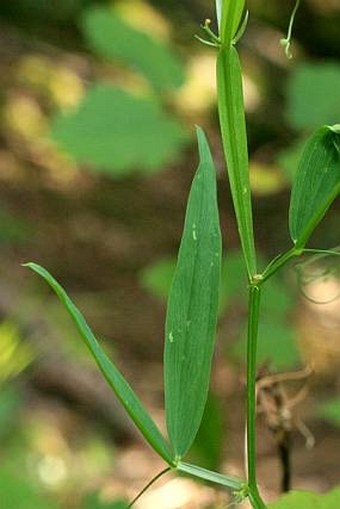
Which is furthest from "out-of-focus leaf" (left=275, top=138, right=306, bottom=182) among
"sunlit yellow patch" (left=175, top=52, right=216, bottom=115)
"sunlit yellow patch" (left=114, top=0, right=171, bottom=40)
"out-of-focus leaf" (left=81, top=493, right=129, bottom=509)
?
"sunlit yellow patch" (left=114, top=0, right=171, bottom=40)

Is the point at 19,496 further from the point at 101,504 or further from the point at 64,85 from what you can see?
the point at 64,85

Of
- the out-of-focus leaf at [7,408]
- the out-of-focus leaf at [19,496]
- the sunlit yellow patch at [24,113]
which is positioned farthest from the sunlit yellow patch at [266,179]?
the sunlit yellow patch at [24,113]

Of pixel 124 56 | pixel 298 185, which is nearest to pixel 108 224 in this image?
pixel 124 56

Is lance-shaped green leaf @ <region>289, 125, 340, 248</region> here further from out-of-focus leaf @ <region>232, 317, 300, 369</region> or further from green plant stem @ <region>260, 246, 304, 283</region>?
out-of-focus leaf @ <region>232, 317, 300, 369</region>

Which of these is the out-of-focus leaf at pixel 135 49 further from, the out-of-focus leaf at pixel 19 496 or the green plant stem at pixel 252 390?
the green plant stem at pixel 252 390

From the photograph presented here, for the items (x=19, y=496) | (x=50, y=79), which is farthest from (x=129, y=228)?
(x=19, y=496)

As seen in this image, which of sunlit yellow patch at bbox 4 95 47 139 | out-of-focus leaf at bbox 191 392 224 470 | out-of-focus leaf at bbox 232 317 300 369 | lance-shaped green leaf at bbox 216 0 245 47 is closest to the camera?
lance-shaped green leaf at bbox 216 0 245 47

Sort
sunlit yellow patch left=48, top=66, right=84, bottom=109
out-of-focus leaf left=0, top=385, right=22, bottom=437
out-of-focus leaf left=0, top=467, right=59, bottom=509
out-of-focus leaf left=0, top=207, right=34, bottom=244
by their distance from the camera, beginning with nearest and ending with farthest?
1. out-of-focus leaf left=0, top=467, right=59, bottom=509
2. out-of-focus leaf left=0, top=385, right=22, bottom=437
3. out-of-focus leaf left=0, top=207, right=34, bottom=244
4. sunlit yellow patch left=48, top=66, right=84, bottom=109
